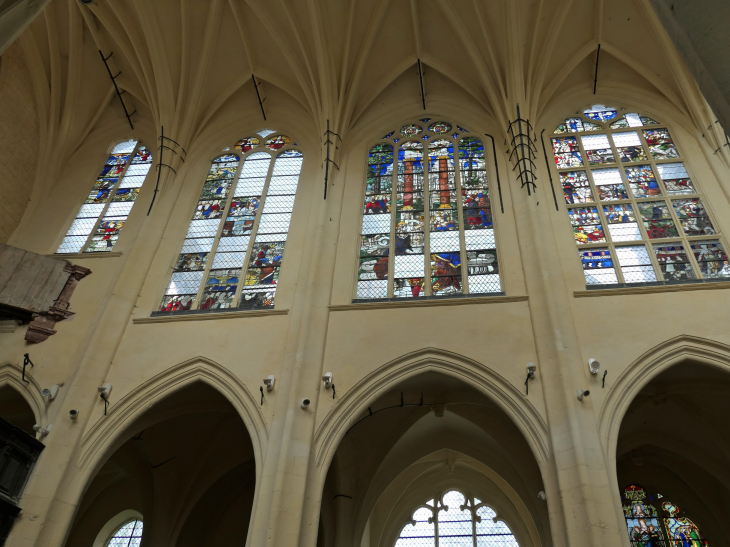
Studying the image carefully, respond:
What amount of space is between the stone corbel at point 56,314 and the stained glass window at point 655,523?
36.3 ft

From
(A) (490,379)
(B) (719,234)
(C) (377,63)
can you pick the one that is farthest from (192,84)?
(B) (719,234)

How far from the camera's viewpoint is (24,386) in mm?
9844

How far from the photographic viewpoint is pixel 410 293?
1073 cm

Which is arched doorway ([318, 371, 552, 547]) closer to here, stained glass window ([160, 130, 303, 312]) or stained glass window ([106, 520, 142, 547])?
stained glass window ([160, 130, 303, 312])

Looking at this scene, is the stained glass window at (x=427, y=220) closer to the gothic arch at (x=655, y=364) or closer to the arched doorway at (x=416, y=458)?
the arched doorway at (x=416, y=458)

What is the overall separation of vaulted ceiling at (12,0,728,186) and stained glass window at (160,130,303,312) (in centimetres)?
113

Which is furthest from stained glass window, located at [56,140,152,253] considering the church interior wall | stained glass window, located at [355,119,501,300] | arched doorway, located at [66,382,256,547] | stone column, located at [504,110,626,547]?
stone column, located at [504,110,626,547]

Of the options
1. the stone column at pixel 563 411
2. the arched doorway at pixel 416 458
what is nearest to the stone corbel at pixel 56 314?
the arched doorway at pixel 416 458

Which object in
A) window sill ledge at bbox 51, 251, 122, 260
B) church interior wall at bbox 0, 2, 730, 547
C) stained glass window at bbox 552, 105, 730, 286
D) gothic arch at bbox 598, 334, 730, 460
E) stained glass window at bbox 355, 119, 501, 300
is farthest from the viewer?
window sill ledge at bbox 51, 251, 122, 260

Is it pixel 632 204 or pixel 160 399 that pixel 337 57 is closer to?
pixel 632 204

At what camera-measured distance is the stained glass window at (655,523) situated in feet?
39.6

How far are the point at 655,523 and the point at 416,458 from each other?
482 cm

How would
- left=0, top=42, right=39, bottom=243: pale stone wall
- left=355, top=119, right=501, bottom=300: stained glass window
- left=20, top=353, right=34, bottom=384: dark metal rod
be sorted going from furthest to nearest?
left=0, top=42, right=39, bottom=243: pale stone wall
left=355, top=119, right=501, bottom=300: stained glass window
left=20, top=353, right=34, bottom=384: dark metal rod

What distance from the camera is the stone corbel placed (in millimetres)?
10547
